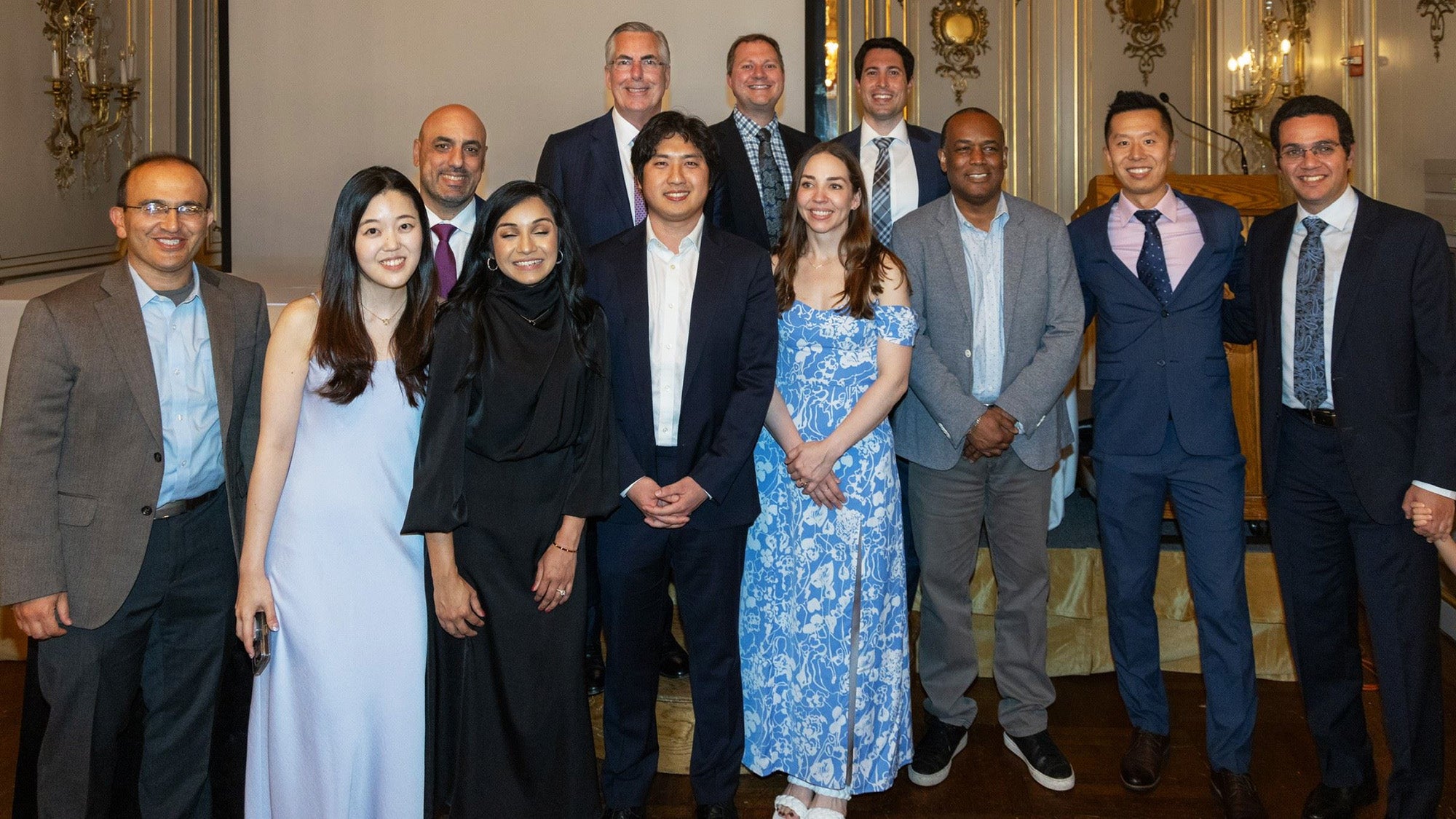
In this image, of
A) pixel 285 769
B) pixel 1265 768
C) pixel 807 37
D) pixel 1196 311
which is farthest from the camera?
pixel 807 37

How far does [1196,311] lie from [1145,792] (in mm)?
1252

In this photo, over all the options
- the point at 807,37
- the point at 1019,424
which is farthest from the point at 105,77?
the point at 1019,424

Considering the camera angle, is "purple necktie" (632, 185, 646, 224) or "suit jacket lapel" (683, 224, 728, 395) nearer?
"suit jacket lapel" (683, 224, 728, 395)

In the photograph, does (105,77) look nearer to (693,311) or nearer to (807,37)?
(807,37)

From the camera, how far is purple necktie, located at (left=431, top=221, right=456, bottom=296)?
3.03 meters

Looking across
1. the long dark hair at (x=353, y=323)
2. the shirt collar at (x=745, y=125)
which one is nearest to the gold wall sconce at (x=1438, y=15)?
the shirt collar at (x=745, y=125)

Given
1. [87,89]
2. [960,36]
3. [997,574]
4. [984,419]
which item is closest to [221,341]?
[984,419]

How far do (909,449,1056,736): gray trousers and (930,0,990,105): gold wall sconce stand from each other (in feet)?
15.3

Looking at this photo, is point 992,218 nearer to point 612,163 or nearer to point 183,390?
point 612,163

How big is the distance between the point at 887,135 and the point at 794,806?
1.96m

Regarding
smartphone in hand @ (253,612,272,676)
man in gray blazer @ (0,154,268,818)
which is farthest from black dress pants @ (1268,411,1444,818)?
man in gray blazer @ (0,154,268,818)

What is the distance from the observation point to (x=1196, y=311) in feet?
9.50

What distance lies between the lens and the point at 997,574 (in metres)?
3.12

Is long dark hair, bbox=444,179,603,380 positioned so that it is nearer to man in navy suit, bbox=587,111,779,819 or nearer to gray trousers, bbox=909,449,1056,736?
man in navy suit, bbox=587,111,779,819
